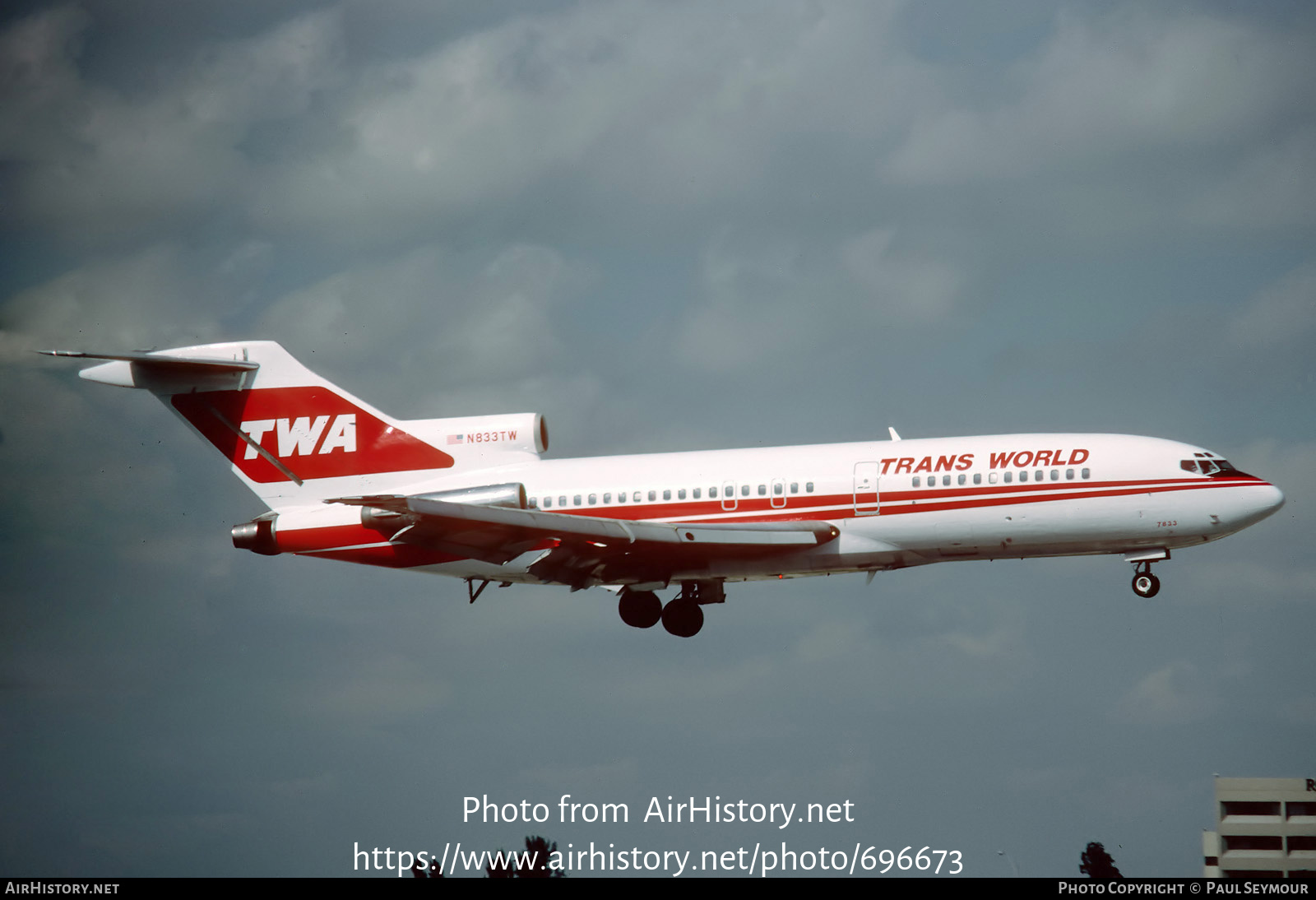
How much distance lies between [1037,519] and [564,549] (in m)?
10.9

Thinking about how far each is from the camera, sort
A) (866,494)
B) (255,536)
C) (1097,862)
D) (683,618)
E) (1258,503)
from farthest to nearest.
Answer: (1097,862), (683,618), (255,536), (866,494), (1258,503)

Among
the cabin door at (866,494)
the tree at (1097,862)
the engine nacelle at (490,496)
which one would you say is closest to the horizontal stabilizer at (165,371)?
the engine nacelle at (490,496)

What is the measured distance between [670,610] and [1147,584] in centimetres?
1228

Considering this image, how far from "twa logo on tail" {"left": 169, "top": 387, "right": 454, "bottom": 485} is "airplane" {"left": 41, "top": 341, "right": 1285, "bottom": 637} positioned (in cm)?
5

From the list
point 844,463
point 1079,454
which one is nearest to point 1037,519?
point 1079,454

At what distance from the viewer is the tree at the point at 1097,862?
82938 mm

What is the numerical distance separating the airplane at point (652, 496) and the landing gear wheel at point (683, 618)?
0.04m

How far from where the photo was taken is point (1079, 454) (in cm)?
3388

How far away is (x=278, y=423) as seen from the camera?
3972cm

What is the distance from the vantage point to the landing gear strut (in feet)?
114

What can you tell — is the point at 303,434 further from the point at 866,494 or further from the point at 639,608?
the point at 866,494

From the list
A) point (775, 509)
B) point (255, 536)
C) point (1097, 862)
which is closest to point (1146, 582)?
point (775, 509)

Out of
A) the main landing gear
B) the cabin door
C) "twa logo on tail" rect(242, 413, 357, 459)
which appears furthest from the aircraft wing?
"twa logo on tail" rect(242, 413, 357, 459)
